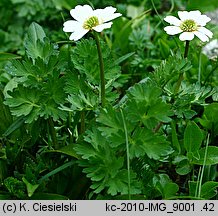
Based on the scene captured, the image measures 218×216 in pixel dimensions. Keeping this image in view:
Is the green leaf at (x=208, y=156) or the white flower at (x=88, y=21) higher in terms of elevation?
the white flower at (x=88, y=21)

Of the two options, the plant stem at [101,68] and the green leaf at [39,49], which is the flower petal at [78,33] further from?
the green leaf at [39,49]

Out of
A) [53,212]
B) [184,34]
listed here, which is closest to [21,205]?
[53,212]

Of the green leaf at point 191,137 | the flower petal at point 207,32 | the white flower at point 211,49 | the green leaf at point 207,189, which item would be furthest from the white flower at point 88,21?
the white flower at point 211,49

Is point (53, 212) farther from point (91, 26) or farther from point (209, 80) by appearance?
point (209, 80)

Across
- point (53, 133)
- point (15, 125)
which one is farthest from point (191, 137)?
point (15, 125)

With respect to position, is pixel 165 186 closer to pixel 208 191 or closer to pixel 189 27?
pixel 208 191

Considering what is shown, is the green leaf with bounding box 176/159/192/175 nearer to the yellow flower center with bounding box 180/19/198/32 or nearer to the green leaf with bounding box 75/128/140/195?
the green leaf with bounding box 75/128/140/195

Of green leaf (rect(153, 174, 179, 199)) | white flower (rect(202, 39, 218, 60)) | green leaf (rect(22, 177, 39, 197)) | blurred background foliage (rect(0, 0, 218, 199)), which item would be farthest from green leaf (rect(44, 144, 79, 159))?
white flower (rect(202, 39, 218, 60))
